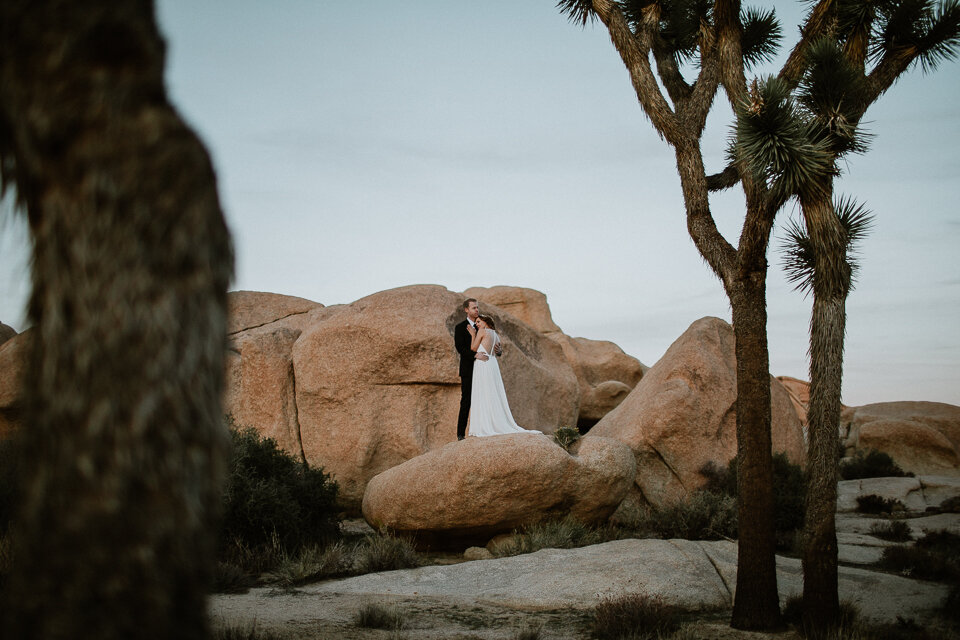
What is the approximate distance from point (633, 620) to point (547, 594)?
5.69 feet

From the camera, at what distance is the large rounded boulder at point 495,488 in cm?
1171

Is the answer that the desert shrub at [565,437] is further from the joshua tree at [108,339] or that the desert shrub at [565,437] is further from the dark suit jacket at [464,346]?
the joshua tree at [108,339]

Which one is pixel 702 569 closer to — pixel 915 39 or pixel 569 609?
pixel 569 609

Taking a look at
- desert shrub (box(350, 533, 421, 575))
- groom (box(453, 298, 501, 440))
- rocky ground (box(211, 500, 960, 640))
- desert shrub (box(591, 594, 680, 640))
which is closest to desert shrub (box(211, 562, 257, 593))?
rocky ground (box(211, 500, 960, 640))

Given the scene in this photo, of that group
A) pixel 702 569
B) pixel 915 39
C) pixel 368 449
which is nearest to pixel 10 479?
pixel 368 449

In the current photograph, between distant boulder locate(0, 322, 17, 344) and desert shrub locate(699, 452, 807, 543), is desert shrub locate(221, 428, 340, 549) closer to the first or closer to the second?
desert shrub locate(699, 452, 807, 543)

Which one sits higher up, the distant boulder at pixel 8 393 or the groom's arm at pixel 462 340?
the groom's arm at pixel 462 340

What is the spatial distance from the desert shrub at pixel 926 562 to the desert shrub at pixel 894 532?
1018mm

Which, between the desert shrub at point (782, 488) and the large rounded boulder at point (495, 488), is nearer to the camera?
the large rounded boulder at point (495, 488)

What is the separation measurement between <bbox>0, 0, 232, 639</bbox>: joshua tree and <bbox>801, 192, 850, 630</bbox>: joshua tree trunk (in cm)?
662

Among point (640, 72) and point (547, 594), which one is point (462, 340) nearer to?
point (547, 594)

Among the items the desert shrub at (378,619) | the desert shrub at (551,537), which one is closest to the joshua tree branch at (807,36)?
the desert shrub at (551,537)

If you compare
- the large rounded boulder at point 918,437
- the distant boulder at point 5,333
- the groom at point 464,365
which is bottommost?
the large rounded boulder at point 918,437

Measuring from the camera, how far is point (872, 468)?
22.1 m
